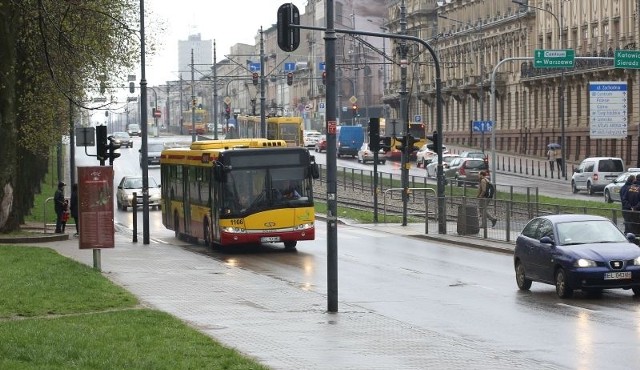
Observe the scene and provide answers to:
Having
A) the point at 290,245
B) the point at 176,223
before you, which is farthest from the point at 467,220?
the point at 176,223

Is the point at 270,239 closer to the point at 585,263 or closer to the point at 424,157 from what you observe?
the point at 585,263

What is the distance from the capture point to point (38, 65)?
39312mm

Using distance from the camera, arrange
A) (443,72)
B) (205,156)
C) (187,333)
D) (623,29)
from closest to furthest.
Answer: (187,333), (205,156), (623,29), (443,72)

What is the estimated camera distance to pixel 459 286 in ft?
88.0

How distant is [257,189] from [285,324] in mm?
16756

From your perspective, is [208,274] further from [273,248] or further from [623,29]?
[623,29]

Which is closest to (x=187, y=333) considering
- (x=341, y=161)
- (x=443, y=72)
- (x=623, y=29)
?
(x=623, y=29)

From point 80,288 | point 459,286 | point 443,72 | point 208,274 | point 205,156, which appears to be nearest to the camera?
point 80,288

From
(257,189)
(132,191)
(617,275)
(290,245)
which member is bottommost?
(290,245)

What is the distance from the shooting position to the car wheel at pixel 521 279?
25.7 meters

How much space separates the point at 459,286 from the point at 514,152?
82227 millimetres

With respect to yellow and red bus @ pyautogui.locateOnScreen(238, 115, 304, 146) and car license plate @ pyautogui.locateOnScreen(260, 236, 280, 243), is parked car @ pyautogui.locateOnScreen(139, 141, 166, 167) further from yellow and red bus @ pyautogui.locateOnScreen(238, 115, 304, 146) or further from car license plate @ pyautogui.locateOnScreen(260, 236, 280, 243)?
car license plate @ pyautogui.locateOnScreen(260, 236, 280, 243)

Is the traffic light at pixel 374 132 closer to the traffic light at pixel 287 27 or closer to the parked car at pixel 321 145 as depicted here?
the traffic light at pixel 287 27

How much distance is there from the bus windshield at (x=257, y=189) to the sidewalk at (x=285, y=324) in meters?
3.66
